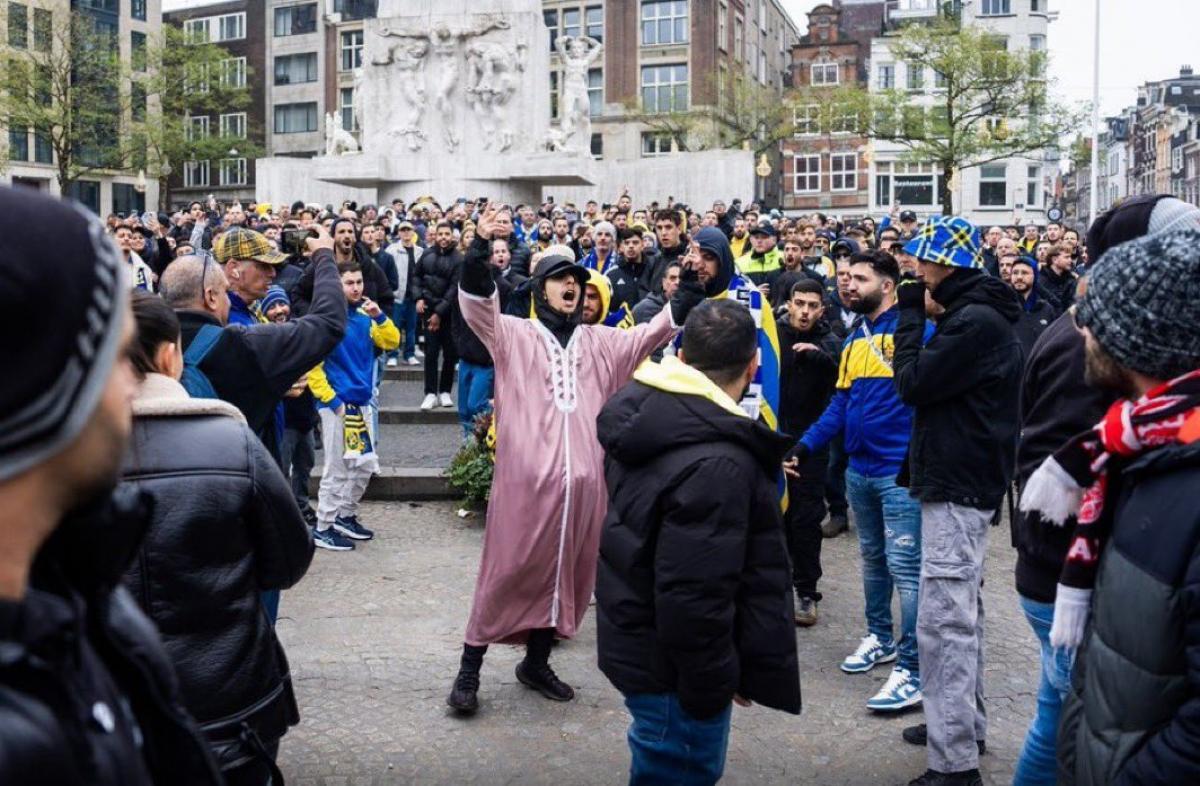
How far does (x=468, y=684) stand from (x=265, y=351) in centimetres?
199

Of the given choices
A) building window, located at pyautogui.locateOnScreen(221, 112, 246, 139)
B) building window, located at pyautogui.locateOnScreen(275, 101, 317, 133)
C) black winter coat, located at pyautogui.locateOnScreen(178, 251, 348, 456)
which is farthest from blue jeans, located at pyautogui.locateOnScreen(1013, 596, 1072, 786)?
building window, located at pyautogui.locateOnScreen(221, 112, 246, 139)

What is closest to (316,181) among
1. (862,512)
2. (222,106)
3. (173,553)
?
(862,512)

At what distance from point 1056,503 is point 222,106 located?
6797cm

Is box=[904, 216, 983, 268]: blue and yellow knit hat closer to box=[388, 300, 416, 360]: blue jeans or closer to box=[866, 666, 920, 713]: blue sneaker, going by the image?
box=[866, 666, 920, 713]: blue sneaker

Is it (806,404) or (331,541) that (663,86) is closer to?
(331,541)

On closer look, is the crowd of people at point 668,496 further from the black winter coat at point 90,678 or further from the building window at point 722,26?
the building window at point 722,26

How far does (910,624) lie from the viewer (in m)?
5.76

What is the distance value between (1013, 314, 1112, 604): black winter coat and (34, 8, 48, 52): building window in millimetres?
51986

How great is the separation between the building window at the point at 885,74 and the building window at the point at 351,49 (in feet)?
102

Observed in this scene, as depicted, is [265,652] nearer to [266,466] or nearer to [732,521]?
[266,466]

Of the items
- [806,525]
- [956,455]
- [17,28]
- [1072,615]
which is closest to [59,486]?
[1072,615]

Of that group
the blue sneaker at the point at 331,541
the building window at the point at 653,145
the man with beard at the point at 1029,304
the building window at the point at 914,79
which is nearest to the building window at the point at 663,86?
the building window at the point at 653,145

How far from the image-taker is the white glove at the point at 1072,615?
2873 mm

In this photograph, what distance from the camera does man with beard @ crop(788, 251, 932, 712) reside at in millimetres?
5695
